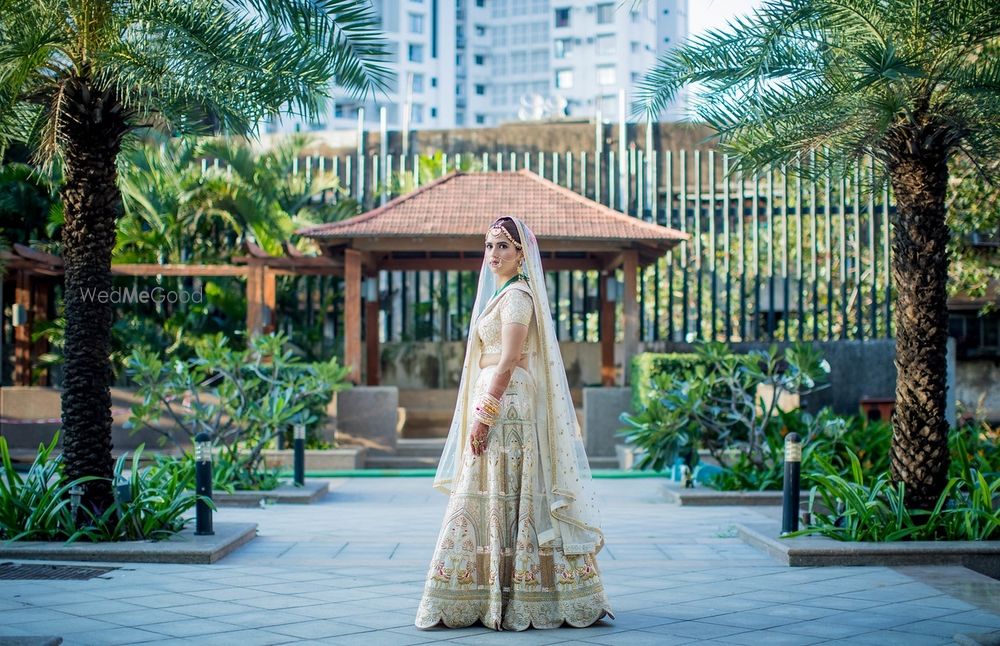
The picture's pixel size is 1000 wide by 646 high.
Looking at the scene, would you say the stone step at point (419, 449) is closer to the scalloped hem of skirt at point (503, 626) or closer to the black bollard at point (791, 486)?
the black bollard at point (791, 486)

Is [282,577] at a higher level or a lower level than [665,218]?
lower

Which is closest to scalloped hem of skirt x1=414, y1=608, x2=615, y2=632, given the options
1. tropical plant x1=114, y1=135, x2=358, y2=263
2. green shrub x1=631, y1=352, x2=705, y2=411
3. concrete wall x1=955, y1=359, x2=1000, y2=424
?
green shrub x1=631, y1=352, x2=705, y2=411

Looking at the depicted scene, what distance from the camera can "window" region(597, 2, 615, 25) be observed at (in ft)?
251

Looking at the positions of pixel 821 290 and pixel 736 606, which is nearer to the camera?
pixel 736 606

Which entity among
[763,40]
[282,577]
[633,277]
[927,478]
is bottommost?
[282,577]

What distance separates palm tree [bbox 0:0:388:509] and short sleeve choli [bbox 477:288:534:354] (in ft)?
9.70

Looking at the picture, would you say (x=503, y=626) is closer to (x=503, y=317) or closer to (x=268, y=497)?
(x=503, y=317)

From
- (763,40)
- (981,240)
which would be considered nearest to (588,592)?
(763,40)

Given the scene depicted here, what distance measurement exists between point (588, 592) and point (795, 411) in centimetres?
845

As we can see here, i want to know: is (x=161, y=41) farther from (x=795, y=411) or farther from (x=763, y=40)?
(x=795, y=411)

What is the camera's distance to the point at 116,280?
70.3 ft

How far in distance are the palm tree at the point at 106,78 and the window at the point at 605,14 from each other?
2739 inches

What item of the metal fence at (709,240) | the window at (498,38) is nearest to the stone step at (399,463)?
the metal fence at (709,240)

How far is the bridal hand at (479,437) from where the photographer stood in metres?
6.50
